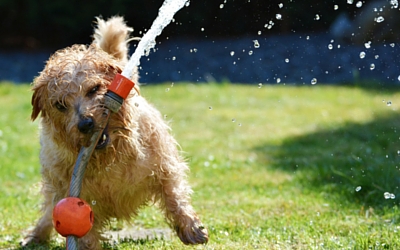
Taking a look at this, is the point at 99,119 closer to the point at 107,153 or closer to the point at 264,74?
the point at 107,153

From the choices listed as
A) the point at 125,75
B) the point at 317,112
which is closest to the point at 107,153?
the point at 125,75

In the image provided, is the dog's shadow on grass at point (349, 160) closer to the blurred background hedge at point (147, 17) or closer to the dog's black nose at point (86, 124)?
the dog's black nose at point (86, 124)

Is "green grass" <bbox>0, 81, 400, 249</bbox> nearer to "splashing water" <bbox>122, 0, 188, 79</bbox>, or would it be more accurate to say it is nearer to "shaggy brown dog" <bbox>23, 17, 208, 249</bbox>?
"shaggy brown dog" <bbox>23, 17, 208, 249</bbox>

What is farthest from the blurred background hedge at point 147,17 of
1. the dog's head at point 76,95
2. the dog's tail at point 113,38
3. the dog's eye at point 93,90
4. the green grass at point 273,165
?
the dog's eye at point 93,90

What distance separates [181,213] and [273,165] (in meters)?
2.80

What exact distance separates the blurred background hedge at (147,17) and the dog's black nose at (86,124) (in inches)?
384

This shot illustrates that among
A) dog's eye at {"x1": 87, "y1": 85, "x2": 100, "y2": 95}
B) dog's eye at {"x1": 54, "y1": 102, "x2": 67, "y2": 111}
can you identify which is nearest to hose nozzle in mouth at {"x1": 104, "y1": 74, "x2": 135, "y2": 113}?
dog's eye at {"x1": 87, "y1": 85, "x2": 100, "y2": 95}

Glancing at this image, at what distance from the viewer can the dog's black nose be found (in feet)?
12.0

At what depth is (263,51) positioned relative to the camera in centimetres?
1407

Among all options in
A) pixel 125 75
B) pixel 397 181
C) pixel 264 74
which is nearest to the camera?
pixel 125 75

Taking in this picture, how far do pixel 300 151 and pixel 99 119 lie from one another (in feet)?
13.3

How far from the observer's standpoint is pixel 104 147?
388cm

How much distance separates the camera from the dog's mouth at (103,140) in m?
3.85

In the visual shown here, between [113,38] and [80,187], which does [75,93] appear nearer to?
[80,187]
